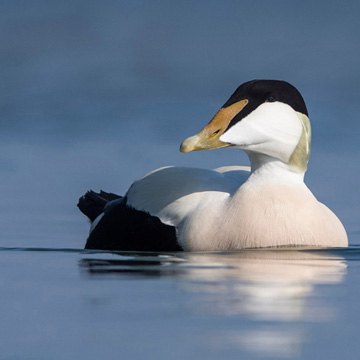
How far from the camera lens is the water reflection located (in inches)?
80.8

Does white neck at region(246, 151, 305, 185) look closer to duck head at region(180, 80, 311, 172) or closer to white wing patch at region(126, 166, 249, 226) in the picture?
duck head at region(180, 80, 311, 172)

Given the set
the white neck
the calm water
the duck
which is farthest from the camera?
the white neck

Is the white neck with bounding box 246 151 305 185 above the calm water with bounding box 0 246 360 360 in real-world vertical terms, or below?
above

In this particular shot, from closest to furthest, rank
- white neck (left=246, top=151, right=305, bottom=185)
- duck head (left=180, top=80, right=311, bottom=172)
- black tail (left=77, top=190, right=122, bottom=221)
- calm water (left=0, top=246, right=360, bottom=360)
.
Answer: calm water (left=0, top=246, right=360, bottom=360) → duck head (left=180, top=80, right=311, bottom=172) → white neck (left=246, top=151, right=305, bottom=185) → black tail (left=77, top=190, right=122, bottom=221)

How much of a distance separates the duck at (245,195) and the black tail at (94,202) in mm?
1566

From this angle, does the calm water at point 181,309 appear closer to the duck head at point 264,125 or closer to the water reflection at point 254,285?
the water reflection at point 254,285

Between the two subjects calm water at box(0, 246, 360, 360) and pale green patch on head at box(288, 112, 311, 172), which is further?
pale green patch on head at box(288, 112, 311, 172)


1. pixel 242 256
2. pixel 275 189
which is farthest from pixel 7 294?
pixel 275 189

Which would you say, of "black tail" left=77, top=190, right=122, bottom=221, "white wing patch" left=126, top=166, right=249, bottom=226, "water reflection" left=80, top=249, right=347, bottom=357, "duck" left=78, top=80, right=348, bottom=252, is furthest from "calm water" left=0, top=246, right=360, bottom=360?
"black tail" left=77, top=190, right=122, bottom=221

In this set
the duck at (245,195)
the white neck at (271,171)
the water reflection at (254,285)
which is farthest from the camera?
the white neck at (271,171)

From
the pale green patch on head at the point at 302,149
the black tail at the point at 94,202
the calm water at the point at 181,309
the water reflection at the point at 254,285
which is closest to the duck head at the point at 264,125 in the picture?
the pale green patch on head at the point at 302,149

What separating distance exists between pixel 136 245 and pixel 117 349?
3.40 meters

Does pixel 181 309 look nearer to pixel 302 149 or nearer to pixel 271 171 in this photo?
pixel 271 171

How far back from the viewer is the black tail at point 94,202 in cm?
706
